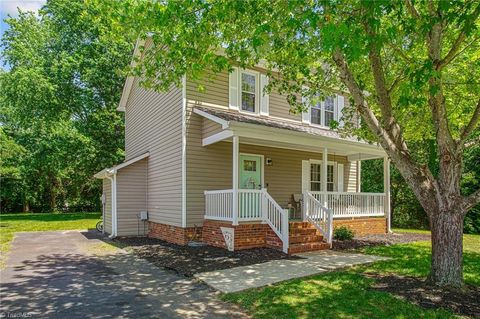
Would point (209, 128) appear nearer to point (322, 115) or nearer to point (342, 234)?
point (342, 234)

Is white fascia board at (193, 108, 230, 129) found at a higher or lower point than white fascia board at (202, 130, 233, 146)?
higher

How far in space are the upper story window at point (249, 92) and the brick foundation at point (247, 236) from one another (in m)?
4.47

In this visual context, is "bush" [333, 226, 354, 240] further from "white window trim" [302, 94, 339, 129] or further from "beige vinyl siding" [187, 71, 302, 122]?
"beige vinyl siding" [187, 71, 302, 122]

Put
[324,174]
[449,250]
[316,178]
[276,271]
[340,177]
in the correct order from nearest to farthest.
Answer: [449,250] < [276,271] < [324,174] < [316,178] < [340,177]

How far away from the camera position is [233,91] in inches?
482

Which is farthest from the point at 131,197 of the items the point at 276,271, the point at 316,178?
the point at 276,271

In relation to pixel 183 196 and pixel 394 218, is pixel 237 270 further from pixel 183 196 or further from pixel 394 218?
pixel 394 218

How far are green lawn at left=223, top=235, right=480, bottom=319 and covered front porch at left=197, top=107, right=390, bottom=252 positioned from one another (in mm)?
2926

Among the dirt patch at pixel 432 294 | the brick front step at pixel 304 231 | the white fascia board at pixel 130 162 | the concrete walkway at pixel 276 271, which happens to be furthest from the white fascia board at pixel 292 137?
the white fascia board at pixel 130 162

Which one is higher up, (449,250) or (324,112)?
(324,112)

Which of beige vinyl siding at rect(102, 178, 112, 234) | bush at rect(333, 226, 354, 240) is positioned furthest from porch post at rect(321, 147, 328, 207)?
beige vinyl siding at rect(102, 178, 112, 234)

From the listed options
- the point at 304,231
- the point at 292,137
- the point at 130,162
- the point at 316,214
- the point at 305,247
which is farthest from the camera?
the point at 130,162

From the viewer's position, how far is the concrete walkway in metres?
6.45

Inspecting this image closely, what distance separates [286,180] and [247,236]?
426 centimetres
